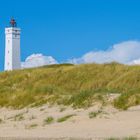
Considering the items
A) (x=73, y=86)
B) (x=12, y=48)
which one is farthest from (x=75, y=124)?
(x=12, y=48)

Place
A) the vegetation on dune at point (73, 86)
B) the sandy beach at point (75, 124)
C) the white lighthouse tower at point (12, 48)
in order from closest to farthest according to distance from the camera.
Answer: the sandy beach at point (75, 124), the vegetation on dune at point (73, 86), the white lighthouse tower at point (12, 48)

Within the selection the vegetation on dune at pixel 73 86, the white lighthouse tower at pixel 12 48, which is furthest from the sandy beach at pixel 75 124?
the white lighthouse tower at pixel 12 48

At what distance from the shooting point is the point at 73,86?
3369cm

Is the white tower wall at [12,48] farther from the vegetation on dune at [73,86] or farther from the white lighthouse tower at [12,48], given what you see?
the vegetation on dune at [73,86]

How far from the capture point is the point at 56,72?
121ft

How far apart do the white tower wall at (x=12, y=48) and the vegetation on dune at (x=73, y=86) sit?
3099cm

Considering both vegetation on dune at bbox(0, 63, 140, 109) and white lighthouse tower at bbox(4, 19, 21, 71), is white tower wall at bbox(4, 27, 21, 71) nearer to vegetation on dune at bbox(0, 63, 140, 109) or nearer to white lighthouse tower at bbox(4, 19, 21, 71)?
white lighthouse tower at bbox(4, 19, 21, 71)

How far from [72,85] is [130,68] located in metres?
3.90

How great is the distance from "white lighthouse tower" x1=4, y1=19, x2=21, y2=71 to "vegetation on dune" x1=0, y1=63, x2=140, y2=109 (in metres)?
31.0

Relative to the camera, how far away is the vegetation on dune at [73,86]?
21219mm

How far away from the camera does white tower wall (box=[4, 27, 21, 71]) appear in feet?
235

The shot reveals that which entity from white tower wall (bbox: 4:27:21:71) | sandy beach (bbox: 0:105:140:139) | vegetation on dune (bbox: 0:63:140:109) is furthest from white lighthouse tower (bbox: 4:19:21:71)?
sandy beach (bbox: 0:105:140:139)

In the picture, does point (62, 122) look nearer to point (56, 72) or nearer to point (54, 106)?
point (54, 106)

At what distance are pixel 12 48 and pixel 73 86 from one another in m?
39.5
